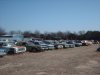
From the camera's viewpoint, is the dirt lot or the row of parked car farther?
the row of parked car

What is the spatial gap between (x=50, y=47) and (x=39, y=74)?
23244 millimetres

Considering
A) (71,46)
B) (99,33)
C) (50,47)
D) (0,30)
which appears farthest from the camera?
(0,30)

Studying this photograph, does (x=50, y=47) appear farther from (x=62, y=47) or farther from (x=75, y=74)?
Result: (x=75, y=74)

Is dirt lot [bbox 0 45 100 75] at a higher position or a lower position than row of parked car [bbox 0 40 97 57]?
A: lower

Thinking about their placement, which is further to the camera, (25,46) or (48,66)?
(25,46)

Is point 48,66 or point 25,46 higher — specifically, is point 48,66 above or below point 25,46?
below

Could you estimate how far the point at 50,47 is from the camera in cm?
3647

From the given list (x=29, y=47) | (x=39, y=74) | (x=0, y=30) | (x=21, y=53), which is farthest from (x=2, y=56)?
(x=0, y=30)

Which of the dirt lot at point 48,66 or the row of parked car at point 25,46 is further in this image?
the row of parked car at point 25,46

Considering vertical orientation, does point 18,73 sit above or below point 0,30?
below

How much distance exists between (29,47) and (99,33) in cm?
8593

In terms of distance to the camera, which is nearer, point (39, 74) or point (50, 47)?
point (39, 74)

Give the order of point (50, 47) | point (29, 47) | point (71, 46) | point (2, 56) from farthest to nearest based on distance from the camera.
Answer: point (71, 46)
point (50, 47)
point (29, 47)
point (2, 56)

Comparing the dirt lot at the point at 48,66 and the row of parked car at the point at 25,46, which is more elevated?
the row of parked car at the point at 25,46
